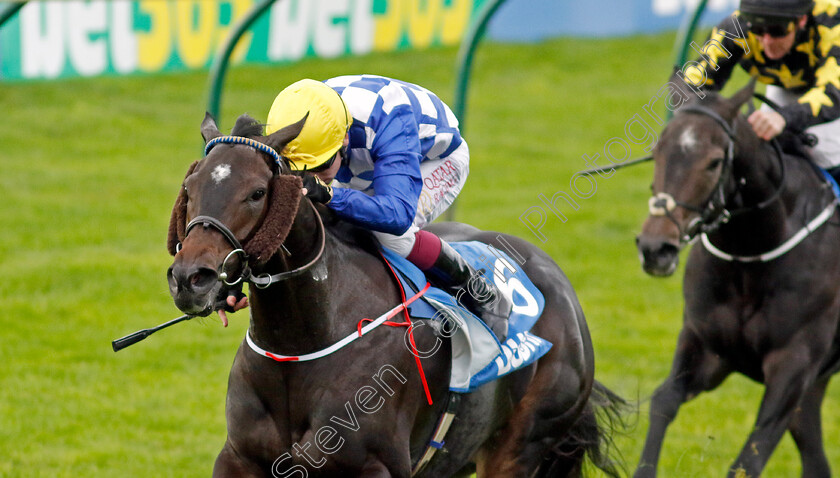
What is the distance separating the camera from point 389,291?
3371mm

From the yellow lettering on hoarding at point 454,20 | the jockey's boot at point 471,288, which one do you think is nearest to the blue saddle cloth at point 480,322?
the jockey's boot at point 471,288

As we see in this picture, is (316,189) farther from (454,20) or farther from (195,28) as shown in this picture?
(454,20)

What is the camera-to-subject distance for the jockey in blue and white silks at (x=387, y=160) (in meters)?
3.07

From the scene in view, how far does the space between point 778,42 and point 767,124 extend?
0.46m

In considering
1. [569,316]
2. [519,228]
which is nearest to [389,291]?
[569,316]

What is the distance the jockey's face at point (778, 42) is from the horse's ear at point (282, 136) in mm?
2761

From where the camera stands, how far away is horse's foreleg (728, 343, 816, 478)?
176 inches

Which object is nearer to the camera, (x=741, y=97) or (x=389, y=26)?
(x=741, y=97)

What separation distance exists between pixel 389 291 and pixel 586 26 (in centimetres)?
1147

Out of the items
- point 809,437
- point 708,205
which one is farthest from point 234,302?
point 809,437

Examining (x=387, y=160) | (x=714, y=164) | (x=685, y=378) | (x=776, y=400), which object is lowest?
(x=685, y=378)

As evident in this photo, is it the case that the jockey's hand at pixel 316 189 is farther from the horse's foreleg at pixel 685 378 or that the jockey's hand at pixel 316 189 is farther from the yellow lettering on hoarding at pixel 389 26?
the yellow lettering on hoarding at pixel 389 26

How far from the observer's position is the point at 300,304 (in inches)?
121

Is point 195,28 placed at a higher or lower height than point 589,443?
lower
